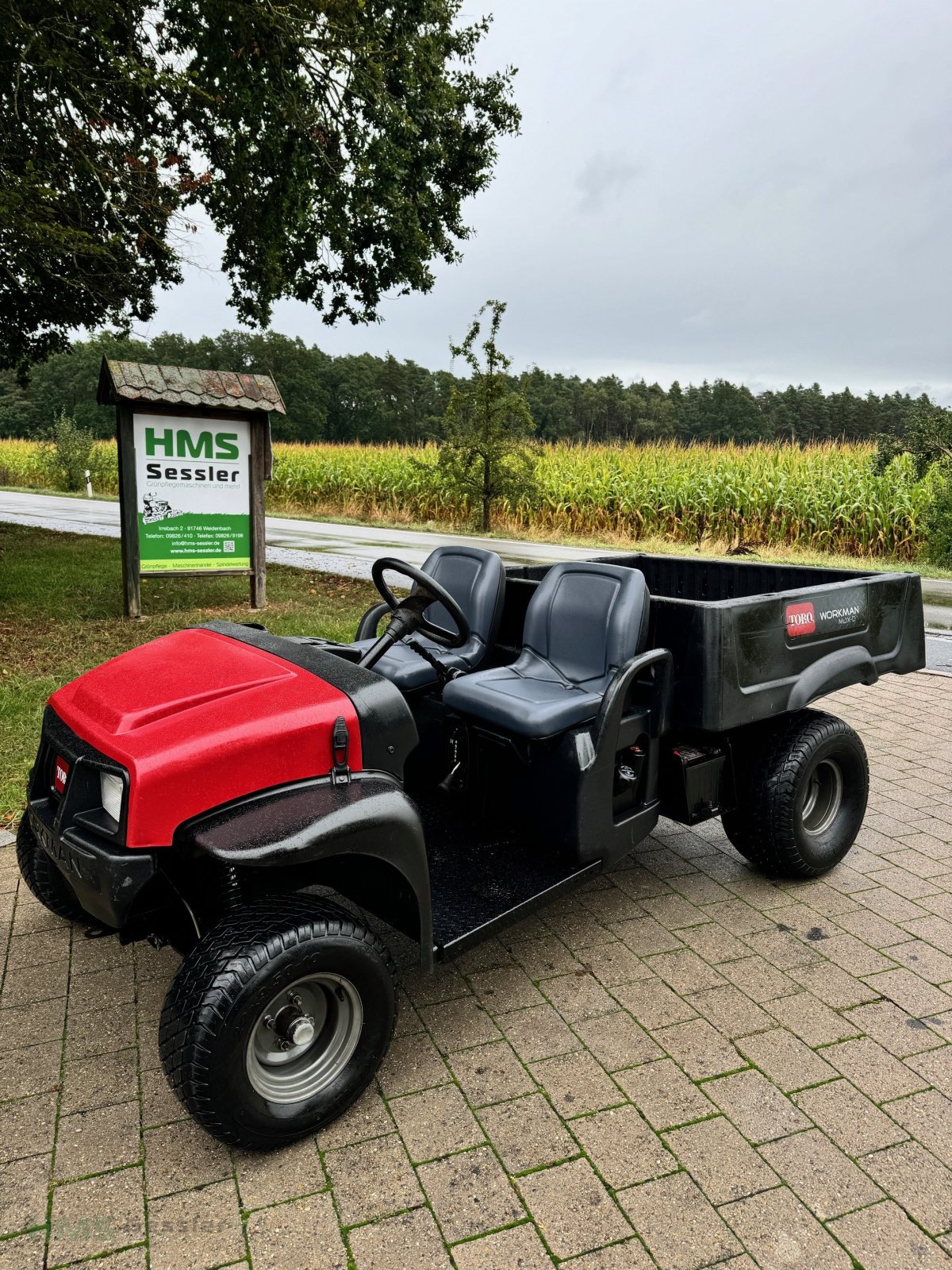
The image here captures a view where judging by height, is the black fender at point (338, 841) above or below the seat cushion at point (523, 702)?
below

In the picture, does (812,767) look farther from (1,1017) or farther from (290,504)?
(290,504)

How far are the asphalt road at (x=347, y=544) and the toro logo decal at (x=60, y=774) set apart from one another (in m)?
6.95

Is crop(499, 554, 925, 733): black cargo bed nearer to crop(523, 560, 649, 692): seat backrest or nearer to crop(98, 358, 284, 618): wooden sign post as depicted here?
crop(523, 560, 649, 692): seat backrest

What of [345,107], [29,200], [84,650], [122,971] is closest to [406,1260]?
[122,971]

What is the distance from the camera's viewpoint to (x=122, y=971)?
9.33 feet

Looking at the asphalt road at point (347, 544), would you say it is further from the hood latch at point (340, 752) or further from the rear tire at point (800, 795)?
the hood latch at point (340, 752)

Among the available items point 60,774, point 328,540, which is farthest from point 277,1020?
point 328,540

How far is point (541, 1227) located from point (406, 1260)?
0.29 m

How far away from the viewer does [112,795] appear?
2.16 meters

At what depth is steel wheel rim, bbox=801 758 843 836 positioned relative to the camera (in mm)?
3576

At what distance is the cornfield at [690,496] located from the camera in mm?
15977

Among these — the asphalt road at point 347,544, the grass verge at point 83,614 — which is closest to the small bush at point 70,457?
the asphalt road at point 347,544

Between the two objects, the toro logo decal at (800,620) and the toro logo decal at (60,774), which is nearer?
the toro logo decal at (60,774)

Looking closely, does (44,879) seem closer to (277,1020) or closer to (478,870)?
(277,1020)
